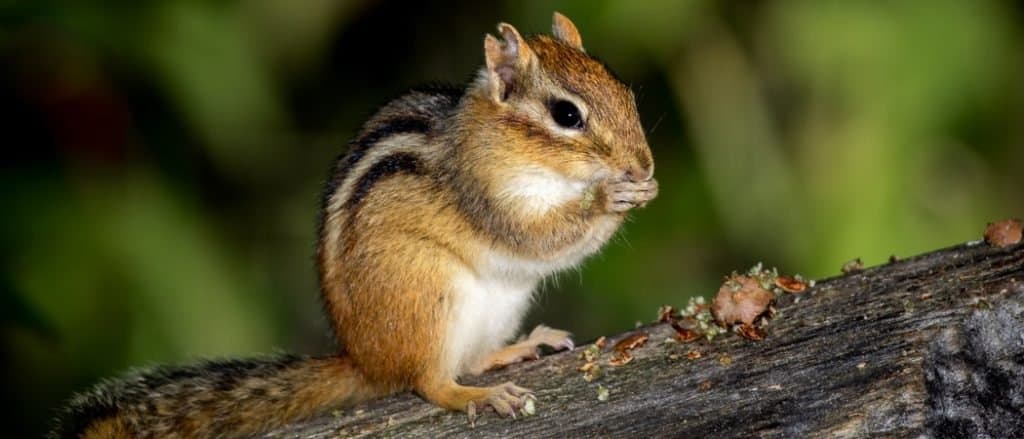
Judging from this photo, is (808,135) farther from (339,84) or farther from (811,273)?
(339,84)

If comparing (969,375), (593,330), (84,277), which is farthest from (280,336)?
(969,375)

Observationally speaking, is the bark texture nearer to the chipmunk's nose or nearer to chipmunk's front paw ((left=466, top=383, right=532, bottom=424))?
chipmunk's front paw ((left=466, top=383, right=532, bottom=424))

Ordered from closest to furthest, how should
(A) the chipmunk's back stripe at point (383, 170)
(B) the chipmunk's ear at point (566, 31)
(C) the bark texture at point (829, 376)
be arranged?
(C) the bark texture at point (829, 376) < (A) the chipmunk's back stripe at point (383, 170) < (B) the chipmunk's ear at point (566, 31)

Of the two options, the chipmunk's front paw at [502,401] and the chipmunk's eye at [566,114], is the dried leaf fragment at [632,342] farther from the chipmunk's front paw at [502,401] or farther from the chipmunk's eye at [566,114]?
the chipmunk's eye at [566,114]

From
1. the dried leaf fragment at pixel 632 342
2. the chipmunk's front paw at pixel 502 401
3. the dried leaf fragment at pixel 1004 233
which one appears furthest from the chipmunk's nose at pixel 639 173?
the dried leaf fragment at pixel 1004 233

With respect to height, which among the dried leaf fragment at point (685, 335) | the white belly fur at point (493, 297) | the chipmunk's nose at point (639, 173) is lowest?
the dried leaf fragment at point (685, 335)

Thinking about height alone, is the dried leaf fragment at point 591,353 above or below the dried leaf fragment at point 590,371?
above
